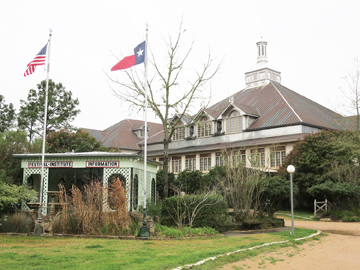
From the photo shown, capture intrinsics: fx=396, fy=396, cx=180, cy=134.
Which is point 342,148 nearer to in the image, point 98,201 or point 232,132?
point 232,132

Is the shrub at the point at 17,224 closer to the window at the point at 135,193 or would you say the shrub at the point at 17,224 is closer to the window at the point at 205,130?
the window at the point at 135,193

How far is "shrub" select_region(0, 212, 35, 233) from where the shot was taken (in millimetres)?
16438

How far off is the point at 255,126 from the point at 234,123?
2.59 metres

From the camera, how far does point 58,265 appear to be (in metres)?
9.12

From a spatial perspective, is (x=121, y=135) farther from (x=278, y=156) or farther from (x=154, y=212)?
(x=154, y=212)

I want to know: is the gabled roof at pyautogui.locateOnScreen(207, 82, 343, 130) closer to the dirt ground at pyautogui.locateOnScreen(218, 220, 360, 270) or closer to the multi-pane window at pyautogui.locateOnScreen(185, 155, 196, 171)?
the multi-pane window at pyautogui.locateOnScreen(185, 155, 196, 171)

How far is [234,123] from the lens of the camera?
39.9 meters

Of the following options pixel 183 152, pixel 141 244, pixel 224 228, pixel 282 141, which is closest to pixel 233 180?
pixel 224 228

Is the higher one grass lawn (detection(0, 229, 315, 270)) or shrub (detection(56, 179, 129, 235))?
shrub (detection(56, 179, 129, 235))

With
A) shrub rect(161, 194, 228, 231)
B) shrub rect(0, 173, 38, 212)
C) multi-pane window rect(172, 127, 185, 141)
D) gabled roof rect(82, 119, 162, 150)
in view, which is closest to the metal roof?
multi-pane window rect(172, 127, 185, 141)

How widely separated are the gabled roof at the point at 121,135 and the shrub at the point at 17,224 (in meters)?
35.3

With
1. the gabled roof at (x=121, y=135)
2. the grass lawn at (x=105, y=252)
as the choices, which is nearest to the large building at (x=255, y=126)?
the gabled roof at (x=121, y=135)

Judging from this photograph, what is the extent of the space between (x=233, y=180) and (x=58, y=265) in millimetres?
13925

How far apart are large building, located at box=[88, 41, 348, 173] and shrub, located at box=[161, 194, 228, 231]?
14.3 m
